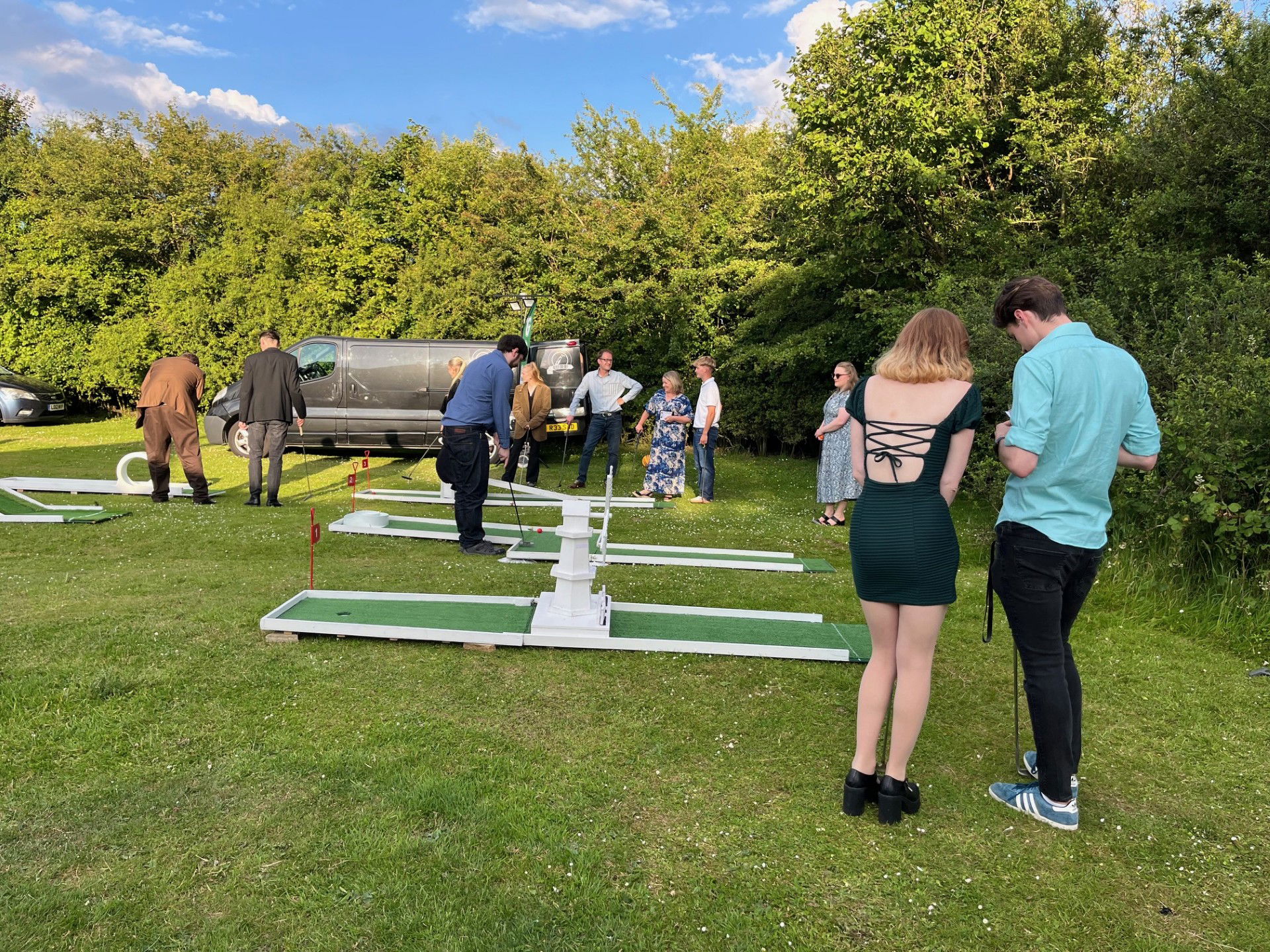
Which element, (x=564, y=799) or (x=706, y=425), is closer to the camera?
(x=564, y=799)

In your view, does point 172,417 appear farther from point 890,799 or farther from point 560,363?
point 890,799

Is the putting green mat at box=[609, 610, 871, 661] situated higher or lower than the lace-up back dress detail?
lower

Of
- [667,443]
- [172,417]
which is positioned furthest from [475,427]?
[667,443]

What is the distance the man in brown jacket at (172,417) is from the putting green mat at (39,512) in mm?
967

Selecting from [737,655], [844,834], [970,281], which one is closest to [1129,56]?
[970,281]

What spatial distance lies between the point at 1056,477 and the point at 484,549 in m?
5.43

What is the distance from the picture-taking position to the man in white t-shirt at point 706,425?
10227mm

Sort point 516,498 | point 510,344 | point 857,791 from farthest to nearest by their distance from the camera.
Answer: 1. point 516,498
2. point 510,344
3. point 857,791

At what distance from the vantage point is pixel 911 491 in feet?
9.51

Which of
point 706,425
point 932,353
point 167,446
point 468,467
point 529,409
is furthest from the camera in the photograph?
point 529,409

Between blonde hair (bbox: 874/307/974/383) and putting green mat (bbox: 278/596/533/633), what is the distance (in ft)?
9.29

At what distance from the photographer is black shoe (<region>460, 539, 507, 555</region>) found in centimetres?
746

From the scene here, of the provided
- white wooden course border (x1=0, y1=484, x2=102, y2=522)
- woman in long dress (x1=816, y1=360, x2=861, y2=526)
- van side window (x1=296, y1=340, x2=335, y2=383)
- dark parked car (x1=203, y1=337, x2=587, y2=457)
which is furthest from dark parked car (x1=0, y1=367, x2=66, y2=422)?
woman in long dress (x1=816, y1=360, x2=861, y2=526)

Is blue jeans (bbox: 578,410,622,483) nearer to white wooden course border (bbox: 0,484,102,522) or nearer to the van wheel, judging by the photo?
white wooden course border (bbox: 0,484,102,522)
